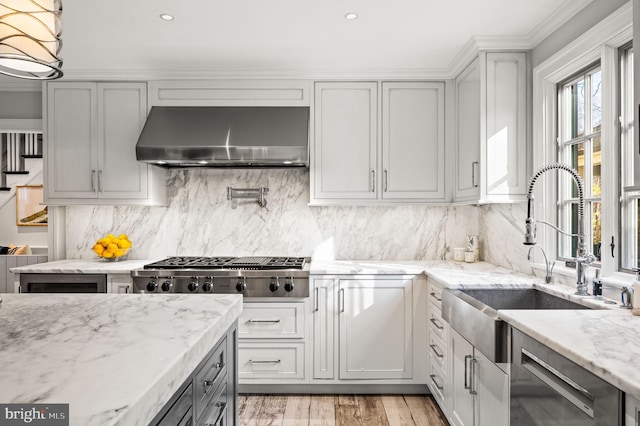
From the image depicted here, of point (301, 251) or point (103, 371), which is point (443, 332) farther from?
point (103, 371)

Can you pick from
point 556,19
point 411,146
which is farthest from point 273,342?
point 556,19

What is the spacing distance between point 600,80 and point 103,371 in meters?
2.62

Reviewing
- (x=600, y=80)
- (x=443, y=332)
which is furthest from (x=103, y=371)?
(x=600, y=80)

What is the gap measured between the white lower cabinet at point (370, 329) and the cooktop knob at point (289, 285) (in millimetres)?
166

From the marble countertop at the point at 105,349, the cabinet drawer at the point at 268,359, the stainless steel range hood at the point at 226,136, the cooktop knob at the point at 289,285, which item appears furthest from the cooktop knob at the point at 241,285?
the marble countertop at the point at 105,349

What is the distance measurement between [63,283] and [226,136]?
5.27 feet

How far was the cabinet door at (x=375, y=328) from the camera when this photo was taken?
301 centimetres

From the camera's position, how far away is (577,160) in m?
2.48

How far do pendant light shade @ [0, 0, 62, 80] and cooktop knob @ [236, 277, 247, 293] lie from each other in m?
1.89

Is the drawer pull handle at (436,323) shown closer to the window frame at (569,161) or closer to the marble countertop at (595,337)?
the window frame at (569,161)

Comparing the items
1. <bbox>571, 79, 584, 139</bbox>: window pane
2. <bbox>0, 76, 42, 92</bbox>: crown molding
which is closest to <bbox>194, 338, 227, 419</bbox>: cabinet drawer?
<bbox>571, 79, 584, 139</bbox>: window pane

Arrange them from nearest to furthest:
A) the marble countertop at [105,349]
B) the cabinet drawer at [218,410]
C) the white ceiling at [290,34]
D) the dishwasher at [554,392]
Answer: the marble countertop at [105,349] < the dishwasher at [554,392] < the cabinet drawer at [218,410] < the white ceiling at [290,34]

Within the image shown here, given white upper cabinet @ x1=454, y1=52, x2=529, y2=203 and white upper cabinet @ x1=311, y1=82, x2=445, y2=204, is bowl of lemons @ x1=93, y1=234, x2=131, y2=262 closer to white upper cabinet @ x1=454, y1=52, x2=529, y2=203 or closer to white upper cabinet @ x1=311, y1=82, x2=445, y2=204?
white upper cabinet @ x1=311, y1=82, x2=445, y2=204

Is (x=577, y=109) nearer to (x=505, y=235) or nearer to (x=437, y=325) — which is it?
(x=505, y=235)
